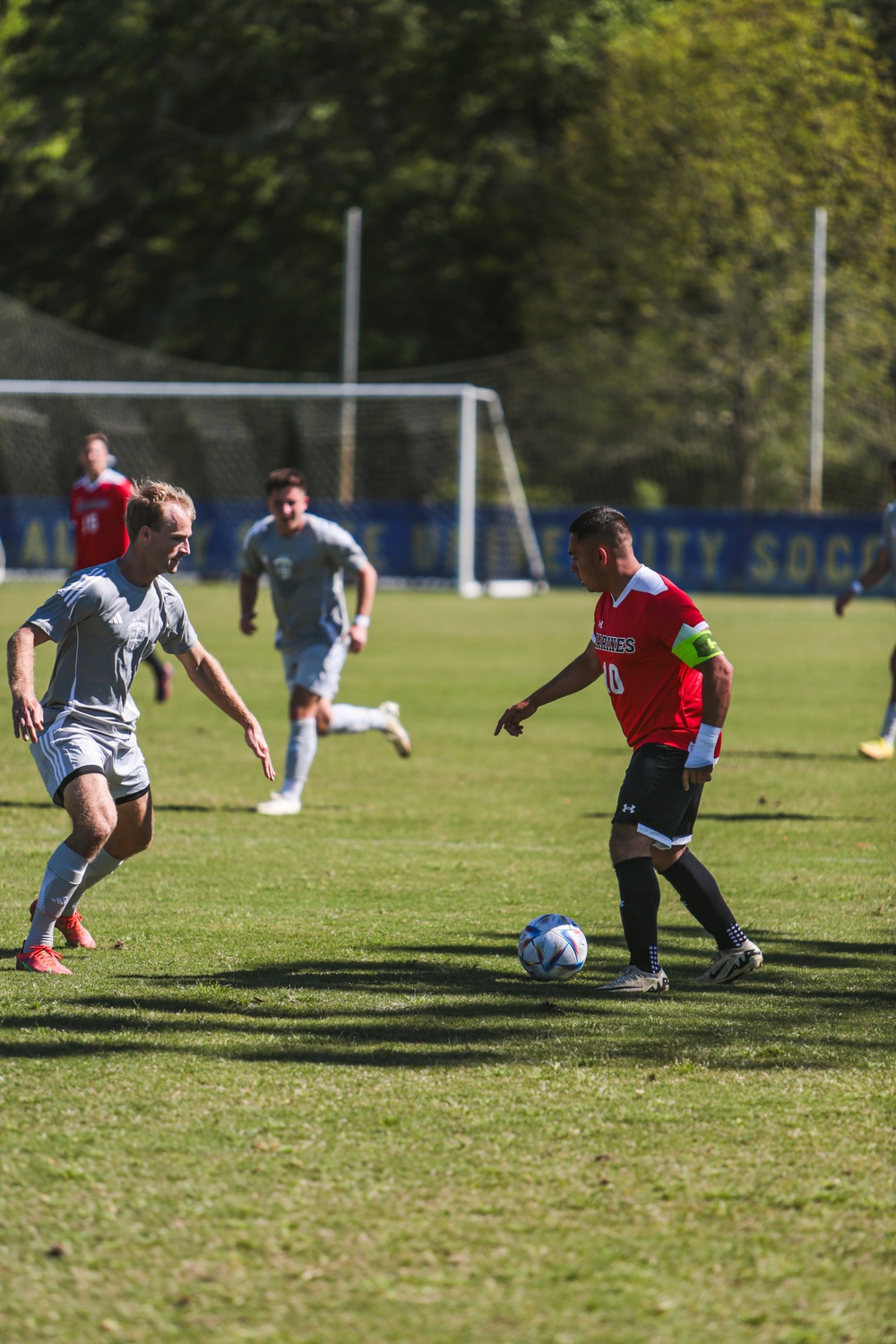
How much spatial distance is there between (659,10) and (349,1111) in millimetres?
45127

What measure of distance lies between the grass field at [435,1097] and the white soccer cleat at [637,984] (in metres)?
0.08

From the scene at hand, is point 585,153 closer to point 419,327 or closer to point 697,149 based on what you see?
point 697,149

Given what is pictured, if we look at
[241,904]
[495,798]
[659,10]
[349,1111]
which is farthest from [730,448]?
[349,1111]

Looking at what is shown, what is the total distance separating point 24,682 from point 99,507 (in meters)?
7.62

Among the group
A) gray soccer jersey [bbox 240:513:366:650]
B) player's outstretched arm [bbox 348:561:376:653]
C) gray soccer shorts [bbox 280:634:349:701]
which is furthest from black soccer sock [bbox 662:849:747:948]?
gray soccer jersey [bbox 240:513:366:650]

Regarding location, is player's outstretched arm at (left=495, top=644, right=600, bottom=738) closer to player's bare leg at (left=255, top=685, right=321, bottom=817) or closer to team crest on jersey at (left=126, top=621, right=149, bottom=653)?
team crest on jersey at (left=126, top=621, right=149, bottom=653)

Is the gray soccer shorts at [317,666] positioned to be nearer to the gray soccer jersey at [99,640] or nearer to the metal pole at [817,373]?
the gray soccer jersey at [99,640]

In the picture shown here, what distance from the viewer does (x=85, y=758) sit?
5793 millimetres

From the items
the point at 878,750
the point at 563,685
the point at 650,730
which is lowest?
the point at 878,750

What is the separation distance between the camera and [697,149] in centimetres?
4266

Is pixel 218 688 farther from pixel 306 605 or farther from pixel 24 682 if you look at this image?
pixel 306 605

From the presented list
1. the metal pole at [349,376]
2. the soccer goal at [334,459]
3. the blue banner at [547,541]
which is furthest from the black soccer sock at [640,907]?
the metal pole at [349,376]

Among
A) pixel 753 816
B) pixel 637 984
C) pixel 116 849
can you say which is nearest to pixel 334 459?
pixel 753 816

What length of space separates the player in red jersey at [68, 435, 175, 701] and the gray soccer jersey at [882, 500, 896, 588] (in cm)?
571
